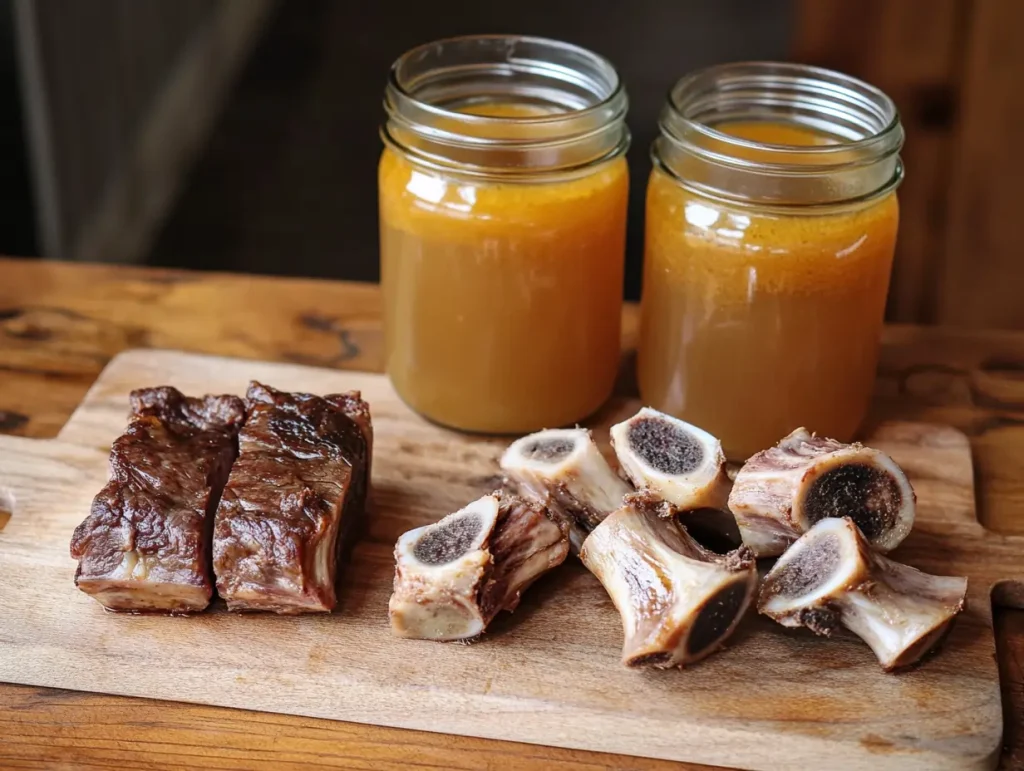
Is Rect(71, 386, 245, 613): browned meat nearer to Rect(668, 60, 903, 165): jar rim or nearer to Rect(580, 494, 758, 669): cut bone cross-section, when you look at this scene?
Rect(580, 494, 758, 669): cut bone cross-section

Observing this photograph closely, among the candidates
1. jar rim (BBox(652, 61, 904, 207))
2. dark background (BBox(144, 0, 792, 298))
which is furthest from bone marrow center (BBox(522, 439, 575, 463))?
dark background (BBox(144, 0, 792, 298))

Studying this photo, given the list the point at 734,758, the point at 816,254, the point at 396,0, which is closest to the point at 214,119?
the point at 396,0

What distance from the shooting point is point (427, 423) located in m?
2.45

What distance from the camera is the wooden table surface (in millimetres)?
1746

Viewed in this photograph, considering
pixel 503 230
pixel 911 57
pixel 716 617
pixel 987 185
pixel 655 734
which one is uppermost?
pixel 503 230

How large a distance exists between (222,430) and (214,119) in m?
4.54

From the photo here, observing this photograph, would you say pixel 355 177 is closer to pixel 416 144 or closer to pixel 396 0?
pixel 396 0

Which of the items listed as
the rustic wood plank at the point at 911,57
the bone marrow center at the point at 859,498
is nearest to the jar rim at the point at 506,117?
the bone marrow center at the point at 859,498

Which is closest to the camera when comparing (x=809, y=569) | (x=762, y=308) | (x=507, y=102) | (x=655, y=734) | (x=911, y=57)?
(x=655, y=734)

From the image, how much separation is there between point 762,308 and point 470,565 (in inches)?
28.8

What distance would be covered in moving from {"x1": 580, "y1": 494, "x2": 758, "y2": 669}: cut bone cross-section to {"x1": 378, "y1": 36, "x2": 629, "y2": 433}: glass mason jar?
0.50m

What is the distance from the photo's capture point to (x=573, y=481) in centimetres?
205

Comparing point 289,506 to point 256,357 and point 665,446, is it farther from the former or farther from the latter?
point 256,357

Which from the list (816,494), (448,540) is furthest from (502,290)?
(816,494)
